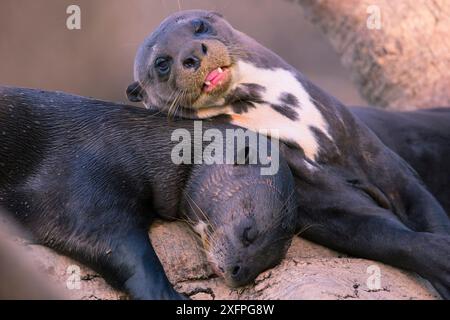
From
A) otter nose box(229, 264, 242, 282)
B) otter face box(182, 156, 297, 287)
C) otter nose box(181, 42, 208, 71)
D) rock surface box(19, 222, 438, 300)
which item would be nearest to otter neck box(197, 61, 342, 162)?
otter nose box(181, 42, 208, 71)

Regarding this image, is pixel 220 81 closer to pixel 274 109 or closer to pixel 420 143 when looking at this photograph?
pixel 274 109

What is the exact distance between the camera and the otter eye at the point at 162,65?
3.82m

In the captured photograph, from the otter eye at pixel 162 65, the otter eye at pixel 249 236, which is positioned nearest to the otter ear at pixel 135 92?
the otter eye at pixel 162 65

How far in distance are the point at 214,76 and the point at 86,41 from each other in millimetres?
4360

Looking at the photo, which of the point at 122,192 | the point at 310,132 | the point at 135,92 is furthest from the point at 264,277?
the point at 135,92

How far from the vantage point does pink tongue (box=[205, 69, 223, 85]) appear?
3.75 metres

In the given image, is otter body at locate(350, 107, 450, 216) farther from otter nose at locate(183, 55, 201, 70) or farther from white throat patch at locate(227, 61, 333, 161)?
otter nose at locate(183, 55, 201, 70)

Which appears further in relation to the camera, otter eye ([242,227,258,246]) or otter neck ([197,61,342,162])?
otter neck ([197,61,342,162])

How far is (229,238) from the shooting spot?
336 centimetres

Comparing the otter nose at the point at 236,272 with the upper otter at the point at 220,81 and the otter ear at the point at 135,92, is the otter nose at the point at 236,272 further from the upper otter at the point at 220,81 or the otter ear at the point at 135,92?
the otter ear at the point at 135,92

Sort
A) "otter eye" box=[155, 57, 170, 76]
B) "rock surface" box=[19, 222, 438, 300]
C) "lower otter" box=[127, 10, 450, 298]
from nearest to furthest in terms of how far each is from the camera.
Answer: "rock surface" box=[19, 222, 438, 300], "lower otter" box=[127, 10, 450, 298], "otter eye" box=[155, 57, 170, 76]

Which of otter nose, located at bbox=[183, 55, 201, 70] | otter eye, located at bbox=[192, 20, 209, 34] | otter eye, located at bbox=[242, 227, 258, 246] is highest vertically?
otter eye, located at bbox=[192, 20, 209, 34]

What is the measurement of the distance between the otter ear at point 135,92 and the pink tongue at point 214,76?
41 centimetres
